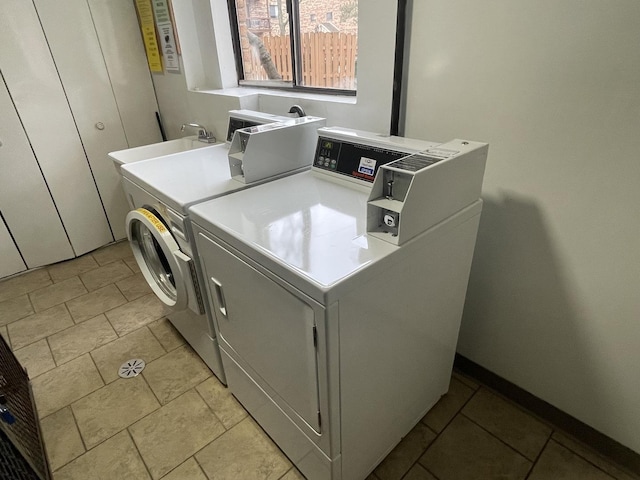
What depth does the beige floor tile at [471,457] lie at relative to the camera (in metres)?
1.39

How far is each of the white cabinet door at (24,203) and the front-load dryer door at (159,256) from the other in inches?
48.0

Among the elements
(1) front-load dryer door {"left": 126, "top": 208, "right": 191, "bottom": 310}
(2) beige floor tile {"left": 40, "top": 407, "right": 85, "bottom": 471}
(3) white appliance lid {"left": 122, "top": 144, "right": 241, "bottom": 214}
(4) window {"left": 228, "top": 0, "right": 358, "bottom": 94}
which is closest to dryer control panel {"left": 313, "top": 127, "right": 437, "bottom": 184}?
(3) white appliance lid {"left": 122, "top": 144, "right": 241, "bottom": 214}

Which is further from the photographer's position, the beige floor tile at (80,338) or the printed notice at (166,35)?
the printed notice at (166,35)

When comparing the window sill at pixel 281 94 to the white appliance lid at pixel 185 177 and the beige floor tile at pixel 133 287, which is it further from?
the beige floor tile at pixel 133 287

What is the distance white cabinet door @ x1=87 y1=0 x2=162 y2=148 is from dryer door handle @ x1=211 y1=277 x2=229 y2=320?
2.12 metres

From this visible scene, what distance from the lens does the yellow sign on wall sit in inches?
98.7

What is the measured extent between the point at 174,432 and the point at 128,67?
2512 mm

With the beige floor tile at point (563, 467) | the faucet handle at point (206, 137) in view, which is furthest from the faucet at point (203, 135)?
the beige floor tile at point (563, 467)

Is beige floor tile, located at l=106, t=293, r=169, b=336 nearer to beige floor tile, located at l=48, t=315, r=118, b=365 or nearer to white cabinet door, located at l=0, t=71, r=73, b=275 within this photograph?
beige floor tile, located at l=48, t=315, r=118, b=365

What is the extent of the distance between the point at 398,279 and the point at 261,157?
0.79m

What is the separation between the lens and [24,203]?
256cm

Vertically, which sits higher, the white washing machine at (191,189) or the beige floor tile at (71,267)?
the white washing machine at (191,189)

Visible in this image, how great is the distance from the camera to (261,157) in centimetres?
150

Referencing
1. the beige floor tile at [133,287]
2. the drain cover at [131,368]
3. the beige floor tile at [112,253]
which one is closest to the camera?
the drain cover at [131,368]
